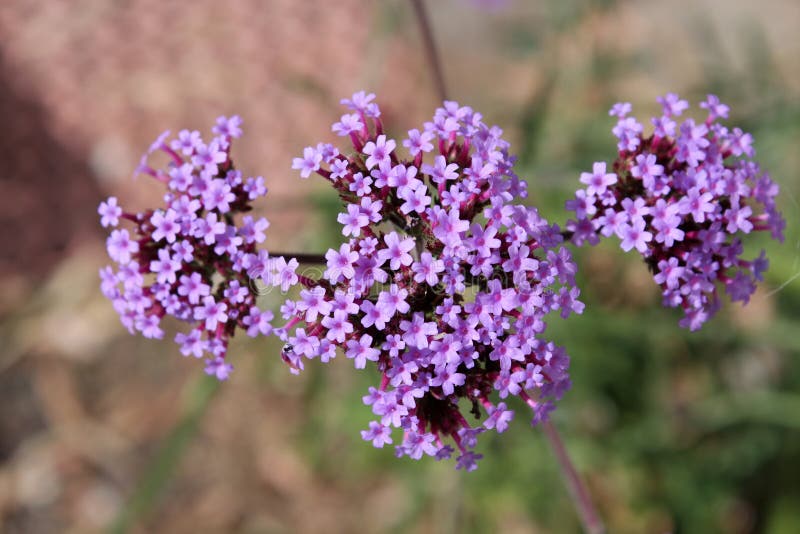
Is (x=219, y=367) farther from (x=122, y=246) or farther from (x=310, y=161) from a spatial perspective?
(x=310, y=161)

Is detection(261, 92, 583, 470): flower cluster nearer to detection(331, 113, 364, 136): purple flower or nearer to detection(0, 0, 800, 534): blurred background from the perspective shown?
detection(331, 113, 364, 136): purple flower

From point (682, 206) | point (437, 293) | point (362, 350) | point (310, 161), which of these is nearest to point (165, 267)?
point (310, 161)

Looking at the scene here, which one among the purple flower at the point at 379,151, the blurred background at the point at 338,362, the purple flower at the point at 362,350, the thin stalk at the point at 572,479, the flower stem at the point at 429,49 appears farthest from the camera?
the blurred background at the point at 338,362

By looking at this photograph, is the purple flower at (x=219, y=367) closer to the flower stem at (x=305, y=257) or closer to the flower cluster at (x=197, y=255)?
the flower cluster at (x=197, y=255)

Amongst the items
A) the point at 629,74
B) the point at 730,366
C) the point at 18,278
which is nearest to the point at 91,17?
the point at 18,278

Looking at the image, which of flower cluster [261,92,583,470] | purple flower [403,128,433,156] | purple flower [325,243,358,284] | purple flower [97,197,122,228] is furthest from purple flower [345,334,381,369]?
purple flower [97,197,122,228]

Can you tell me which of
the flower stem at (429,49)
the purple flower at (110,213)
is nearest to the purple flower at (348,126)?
the purple flower at (110,213)

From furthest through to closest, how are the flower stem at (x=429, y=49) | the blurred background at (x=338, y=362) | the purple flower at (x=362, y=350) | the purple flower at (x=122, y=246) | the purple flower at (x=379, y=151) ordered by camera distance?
the blurred background at (x=338, y=362)
the flower stem at (x=429, y=49)
the purple flower at (x=122, y=246)
the purple flower at (x=379, y=151)
the purple flower at (x=362, y=350)
